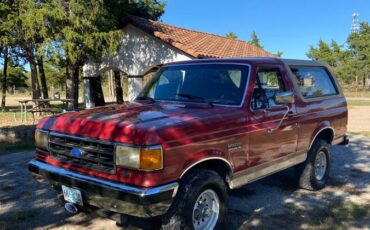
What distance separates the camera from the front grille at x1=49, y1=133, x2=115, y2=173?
3.80 metres

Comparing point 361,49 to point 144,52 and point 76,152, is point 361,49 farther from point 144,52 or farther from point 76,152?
point 76,152

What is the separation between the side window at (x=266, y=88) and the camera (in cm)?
496

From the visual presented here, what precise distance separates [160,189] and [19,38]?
579 inches

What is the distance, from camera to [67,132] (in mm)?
4160

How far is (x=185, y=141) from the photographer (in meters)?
3.84

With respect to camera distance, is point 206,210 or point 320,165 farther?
Answer: point 320,165

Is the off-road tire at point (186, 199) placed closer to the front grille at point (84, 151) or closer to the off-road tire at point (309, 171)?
the front grille at point (84, 151)

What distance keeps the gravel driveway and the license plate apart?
0.73 meters

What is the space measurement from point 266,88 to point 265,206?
5.46 feet

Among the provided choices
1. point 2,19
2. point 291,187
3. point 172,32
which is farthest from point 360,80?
Answer: point 291,187

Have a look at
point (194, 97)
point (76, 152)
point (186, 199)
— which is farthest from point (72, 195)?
point (194, 97)

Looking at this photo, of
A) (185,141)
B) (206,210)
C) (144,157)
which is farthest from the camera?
(206,210)

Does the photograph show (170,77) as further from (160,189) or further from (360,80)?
(360,80)

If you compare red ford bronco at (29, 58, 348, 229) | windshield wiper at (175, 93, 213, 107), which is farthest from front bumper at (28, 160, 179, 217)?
windshield wiper at (175, 93, 213, 107)
